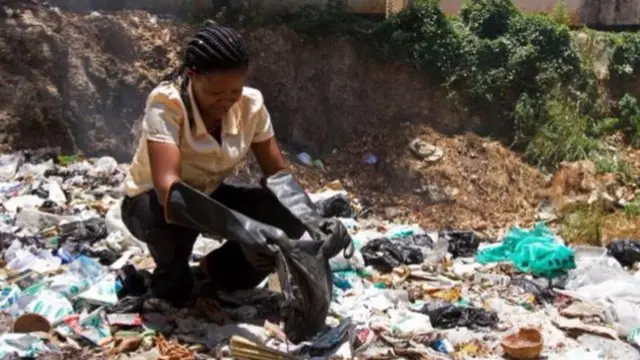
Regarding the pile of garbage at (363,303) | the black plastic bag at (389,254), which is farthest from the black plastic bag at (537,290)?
the black plastic bag at (389,254)

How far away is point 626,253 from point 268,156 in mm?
2586

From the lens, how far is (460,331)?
3711 millimetres

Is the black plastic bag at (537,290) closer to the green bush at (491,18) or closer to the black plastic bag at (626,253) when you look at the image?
the black plastic bag at (626,253)

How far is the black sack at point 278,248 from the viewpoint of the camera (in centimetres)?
314

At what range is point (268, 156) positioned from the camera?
376 centimetres

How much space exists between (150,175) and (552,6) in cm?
938

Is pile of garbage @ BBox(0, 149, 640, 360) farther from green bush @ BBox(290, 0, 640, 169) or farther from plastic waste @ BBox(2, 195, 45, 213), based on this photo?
green bush @ BBox(290, 0, 640, 169)

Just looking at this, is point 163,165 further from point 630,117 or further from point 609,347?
point 630,117

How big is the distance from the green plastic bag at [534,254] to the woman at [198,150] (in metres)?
1.58

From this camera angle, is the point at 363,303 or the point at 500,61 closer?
the point at 363,303

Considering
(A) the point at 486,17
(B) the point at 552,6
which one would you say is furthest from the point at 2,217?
(B) the point at 552,6

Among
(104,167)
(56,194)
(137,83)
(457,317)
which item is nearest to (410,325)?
(457,317)

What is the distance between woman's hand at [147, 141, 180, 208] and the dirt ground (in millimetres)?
4766

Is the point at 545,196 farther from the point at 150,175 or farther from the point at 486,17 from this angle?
the point at 150,175
